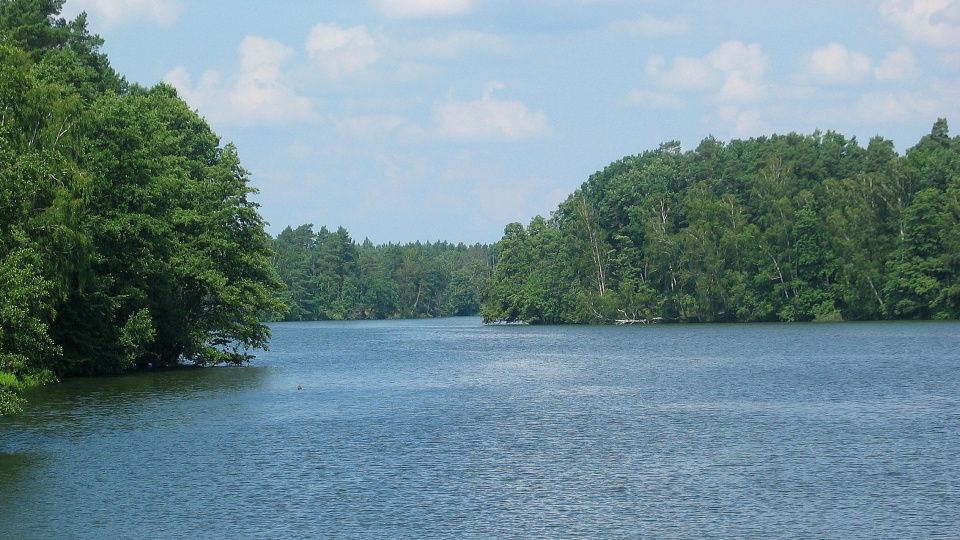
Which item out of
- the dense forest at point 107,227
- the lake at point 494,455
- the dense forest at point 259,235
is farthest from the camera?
the dense forest at point 259,235

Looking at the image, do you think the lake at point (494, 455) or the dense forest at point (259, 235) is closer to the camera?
the lake at point (494, 455)

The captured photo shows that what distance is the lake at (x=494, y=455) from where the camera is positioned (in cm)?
2400

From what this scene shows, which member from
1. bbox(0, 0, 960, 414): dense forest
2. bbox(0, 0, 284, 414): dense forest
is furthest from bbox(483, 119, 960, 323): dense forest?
bbox(0, 0, 284, 414): dense forest

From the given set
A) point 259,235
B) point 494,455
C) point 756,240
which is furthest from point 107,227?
point 756,240

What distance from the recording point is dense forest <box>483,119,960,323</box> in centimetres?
12688

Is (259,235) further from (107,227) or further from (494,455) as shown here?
(494,455)

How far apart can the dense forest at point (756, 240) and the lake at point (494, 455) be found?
69.5 m

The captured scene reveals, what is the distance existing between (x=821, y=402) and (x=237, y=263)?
127 feet

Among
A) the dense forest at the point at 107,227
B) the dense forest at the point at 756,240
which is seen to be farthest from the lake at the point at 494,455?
the dense forest at the point at 756,240

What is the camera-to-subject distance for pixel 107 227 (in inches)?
2189

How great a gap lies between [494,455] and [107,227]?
102 ft

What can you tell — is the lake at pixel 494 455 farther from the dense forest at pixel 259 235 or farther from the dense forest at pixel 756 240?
the dense forest at pixel 756 240

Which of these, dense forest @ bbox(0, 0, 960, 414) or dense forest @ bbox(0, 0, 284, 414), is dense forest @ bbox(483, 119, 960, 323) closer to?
dense forest @ bbox(0, 0, 960, 414)

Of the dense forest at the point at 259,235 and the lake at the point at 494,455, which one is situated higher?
the dense forest at the point at 259,235
